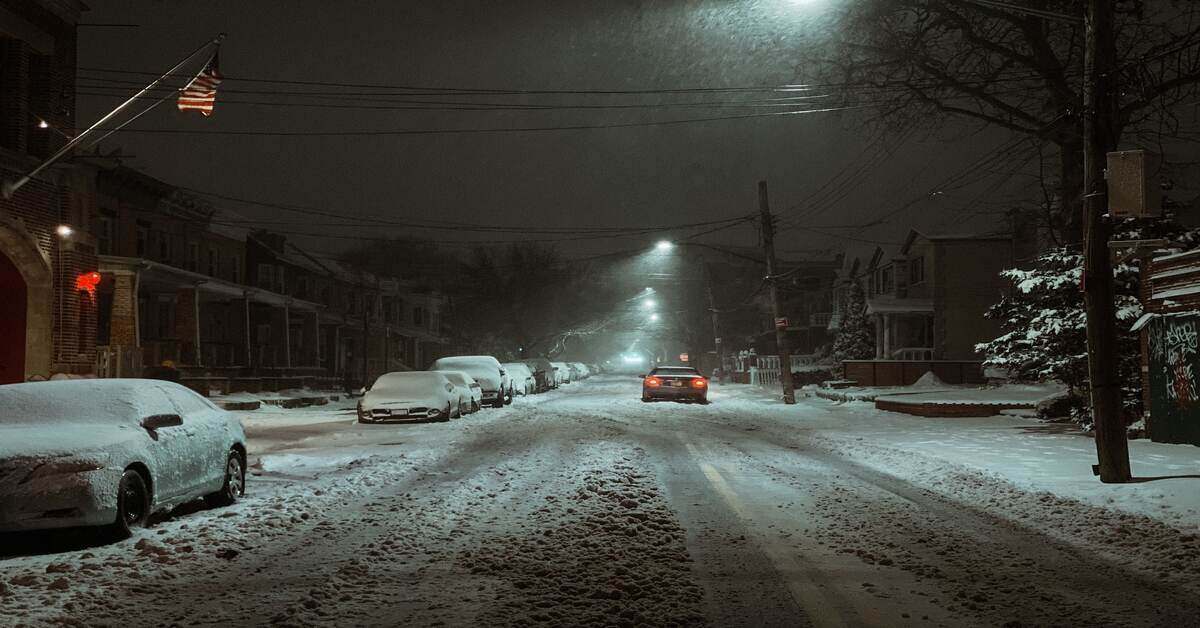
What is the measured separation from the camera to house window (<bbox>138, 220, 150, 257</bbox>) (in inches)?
1330

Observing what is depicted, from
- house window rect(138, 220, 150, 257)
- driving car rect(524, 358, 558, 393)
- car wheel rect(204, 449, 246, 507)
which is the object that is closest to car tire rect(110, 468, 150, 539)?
car wheel rect(204, 449, 246, 507)

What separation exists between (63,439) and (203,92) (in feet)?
36.4

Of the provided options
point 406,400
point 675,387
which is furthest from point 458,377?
point 675,387

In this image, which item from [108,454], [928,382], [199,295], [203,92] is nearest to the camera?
[108,454]

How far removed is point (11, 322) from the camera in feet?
66.6

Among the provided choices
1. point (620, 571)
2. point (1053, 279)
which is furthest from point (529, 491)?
point (1053, 279)

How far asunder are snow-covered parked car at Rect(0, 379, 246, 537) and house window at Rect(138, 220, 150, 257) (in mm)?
27036

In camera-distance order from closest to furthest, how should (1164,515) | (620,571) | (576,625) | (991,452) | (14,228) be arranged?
1. (576,625)
2. (620,571)
3. (1164,515)
4. (991,452)
5. (14,228)

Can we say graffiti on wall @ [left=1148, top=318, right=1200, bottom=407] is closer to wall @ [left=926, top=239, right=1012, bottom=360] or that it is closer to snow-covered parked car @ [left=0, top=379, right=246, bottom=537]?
snow-covered parked car @ [left=0, top=379, right=246, bottom=537]

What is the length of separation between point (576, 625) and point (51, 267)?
1972cm

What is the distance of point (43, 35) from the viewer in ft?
66.2

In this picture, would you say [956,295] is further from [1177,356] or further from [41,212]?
[41,212]

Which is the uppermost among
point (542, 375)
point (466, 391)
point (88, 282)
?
point (88, 282)

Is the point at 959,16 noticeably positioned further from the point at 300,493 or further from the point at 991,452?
the point at 300,493
